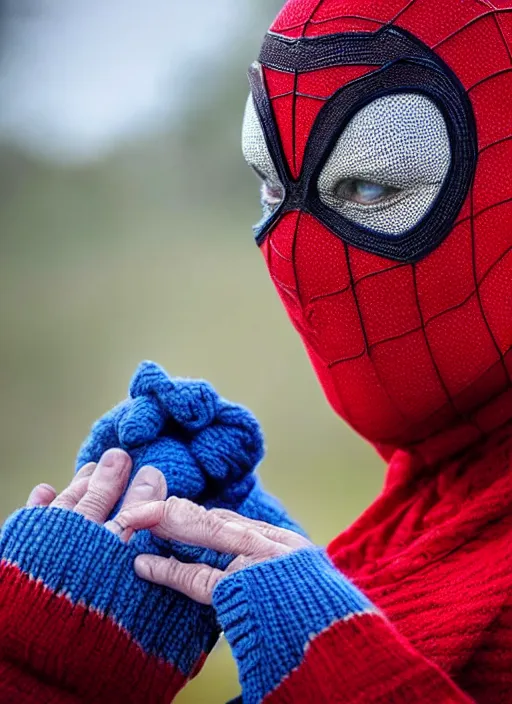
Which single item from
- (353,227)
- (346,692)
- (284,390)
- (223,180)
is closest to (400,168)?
(353,227)

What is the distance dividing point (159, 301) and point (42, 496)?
160 inches

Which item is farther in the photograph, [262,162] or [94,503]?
[262,162]

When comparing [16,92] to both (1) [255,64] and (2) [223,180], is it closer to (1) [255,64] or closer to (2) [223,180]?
(2) [223,180]

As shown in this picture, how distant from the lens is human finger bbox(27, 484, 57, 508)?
36.9 inches

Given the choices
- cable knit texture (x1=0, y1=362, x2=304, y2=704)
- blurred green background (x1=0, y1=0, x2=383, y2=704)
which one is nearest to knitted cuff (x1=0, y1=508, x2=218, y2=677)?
cable knit texture (x1=0, y1=362, x2=304, y2=704)

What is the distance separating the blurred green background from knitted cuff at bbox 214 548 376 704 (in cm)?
276

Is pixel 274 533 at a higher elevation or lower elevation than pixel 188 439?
lower

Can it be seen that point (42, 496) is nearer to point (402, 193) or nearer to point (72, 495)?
point (72, 495)

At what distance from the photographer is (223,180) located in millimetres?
5438

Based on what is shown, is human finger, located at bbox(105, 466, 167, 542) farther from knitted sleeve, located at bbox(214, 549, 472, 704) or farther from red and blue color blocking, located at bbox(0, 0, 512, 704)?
knitted sleeve, located at bbox(214, 549, 472, 704)

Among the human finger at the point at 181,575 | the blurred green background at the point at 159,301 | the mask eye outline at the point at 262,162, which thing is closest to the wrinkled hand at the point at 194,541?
the human finger at the point at 181,575

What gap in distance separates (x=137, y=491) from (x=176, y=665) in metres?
0.17

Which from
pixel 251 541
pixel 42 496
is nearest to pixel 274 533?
pixel 251 541

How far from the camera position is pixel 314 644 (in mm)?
746
